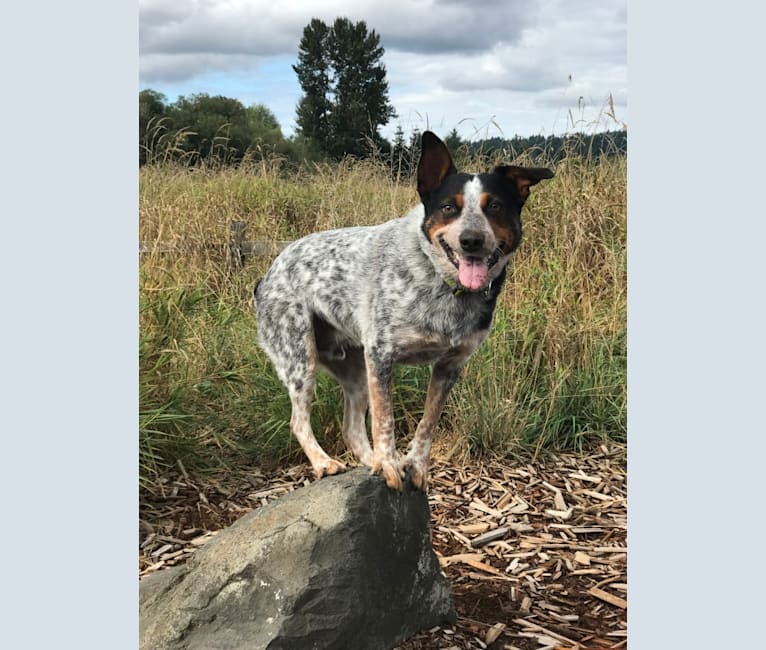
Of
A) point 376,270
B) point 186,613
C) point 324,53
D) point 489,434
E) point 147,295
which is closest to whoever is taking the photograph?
point 186,613

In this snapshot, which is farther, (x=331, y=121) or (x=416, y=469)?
(x=331, y=121)

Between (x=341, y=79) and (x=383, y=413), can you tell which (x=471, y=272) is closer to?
(x=383, y=413)

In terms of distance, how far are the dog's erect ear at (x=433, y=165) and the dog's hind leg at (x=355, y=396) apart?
1025 mm

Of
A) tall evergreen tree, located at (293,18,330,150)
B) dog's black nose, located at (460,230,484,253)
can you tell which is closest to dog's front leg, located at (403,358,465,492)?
dog's black nose, located at (460,230,484,253)

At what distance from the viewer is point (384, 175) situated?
599 cm

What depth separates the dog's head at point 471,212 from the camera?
7.80 feet

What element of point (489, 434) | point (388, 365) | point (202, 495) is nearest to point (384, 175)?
point (489, 434)

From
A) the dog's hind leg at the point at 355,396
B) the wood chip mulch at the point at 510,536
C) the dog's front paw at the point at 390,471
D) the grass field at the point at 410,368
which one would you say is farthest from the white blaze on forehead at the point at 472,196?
the grass field at the point at 410,368

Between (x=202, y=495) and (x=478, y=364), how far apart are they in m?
1.77

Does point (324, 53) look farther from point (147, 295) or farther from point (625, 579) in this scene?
point (625, 579)

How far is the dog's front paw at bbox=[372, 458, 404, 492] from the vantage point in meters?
2.79

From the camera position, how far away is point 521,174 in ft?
8.17

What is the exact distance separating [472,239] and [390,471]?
98 centimetres

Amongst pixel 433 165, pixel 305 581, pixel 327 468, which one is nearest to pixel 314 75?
pixel 433 165
